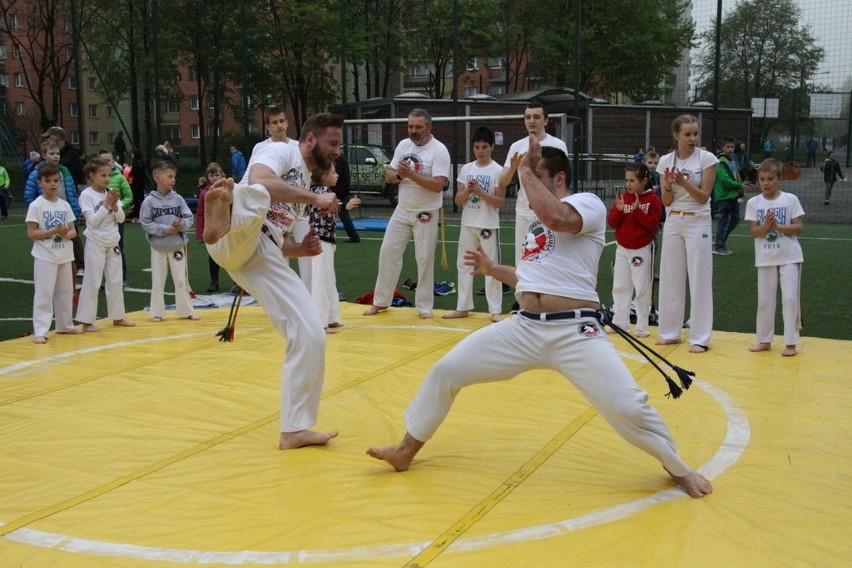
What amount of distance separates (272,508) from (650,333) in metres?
5.19

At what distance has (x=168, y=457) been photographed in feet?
16.5

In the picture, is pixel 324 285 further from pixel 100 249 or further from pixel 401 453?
pixel 401 453

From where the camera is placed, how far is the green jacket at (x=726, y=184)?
583 inches

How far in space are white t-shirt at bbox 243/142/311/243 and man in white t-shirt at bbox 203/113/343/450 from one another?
1 cm

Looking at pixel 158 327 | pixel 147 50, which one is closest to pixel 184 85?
pixel 147 50

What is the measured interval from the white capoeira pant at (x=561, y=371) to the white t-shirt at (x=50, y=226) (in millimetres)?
5316

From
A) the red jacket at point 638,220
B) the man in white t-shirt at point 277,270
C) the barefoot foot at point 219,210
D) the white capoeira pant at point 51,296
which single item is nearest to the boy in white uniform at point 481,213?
the red jacket at point 638,220

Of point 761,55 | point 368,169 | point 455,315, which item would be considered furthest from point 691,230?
point 761,55

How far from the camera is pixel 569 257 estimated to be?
4.44m

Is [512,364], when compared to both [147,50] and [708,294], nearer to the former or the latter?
[708,294]

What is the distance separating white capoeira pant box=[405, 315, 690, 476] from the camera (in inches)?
163

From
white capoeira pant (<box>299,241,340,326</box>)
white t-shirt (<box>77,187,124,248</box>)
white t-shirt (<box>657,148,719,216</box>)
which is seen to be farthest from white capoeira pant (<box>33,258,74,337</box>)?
white t-shirt (<box>657,148,719,216</box>)

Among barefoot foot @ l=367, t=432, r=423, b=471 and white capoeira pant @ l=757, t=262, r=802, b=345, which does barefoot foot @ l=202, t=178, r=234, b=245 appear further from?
white capoeira pant @ l=757, t=262, r=802, b=345

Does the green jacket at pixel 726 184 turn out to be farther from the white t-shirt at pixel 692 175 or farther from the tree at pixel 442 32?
the tree at pixel 442 32
